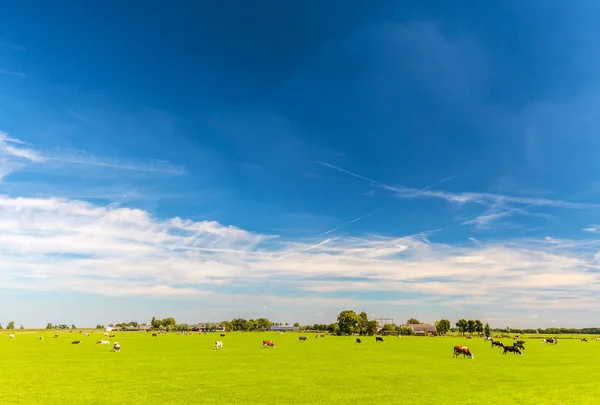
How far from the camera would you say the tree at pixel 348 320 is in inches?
5571

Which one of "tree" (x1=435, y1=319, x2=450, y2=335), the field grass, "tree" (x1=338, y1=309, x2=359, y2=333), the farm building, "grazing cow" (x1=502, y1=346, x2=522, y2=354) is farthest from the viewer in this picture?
the farm building

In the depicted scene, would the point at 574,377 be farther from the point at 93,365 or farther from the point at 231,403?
the point at 93,365

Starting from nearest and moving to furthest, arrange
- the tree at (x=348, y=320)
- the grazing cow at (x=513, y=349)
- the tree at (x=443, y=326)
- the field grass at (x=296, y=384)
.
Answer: the field grass at (x=296, y=384) < the grazing cow at (x=513, y=349) < the tree at (x=348, y=320) < the tree at (x=443, y=326)

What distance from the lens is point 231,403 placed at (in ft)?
63.0

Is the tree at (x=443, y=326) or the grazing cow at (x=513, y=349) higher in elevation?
the grazing cow at (x=513, y=349)

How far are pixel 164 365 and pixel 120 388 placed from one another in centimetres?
1273

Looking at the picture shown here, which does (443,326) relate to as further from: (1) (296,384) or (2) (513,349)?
(1) (296,384)

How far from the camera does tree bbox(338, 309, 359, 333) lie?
141500 millimetres

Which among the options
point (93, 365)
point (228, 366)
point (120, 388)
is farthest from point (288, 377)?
point (93, 365)

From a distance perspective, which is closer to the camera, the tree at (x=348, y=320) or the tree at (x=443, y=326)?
the tree at (x=348, y=320)

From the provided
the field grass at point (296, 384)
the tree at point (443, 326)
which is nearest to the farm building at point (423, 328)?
the tree at point (443, 326)

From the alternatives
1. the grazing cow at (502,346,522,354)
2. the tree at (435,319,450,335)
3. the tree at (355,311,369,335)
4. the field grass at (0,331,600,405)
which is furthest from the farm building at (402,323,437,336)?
the field grass at (0,331,600,405)

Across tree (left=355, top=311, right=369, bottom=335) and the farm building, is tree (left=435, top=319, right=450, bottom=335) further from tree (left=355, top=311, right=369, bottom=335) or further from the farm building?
tree (left=355, top=311, right=369, bottom=335)

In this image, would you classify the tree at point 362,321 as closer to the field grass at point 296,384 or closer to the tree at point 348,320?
the tree at point 348,320
